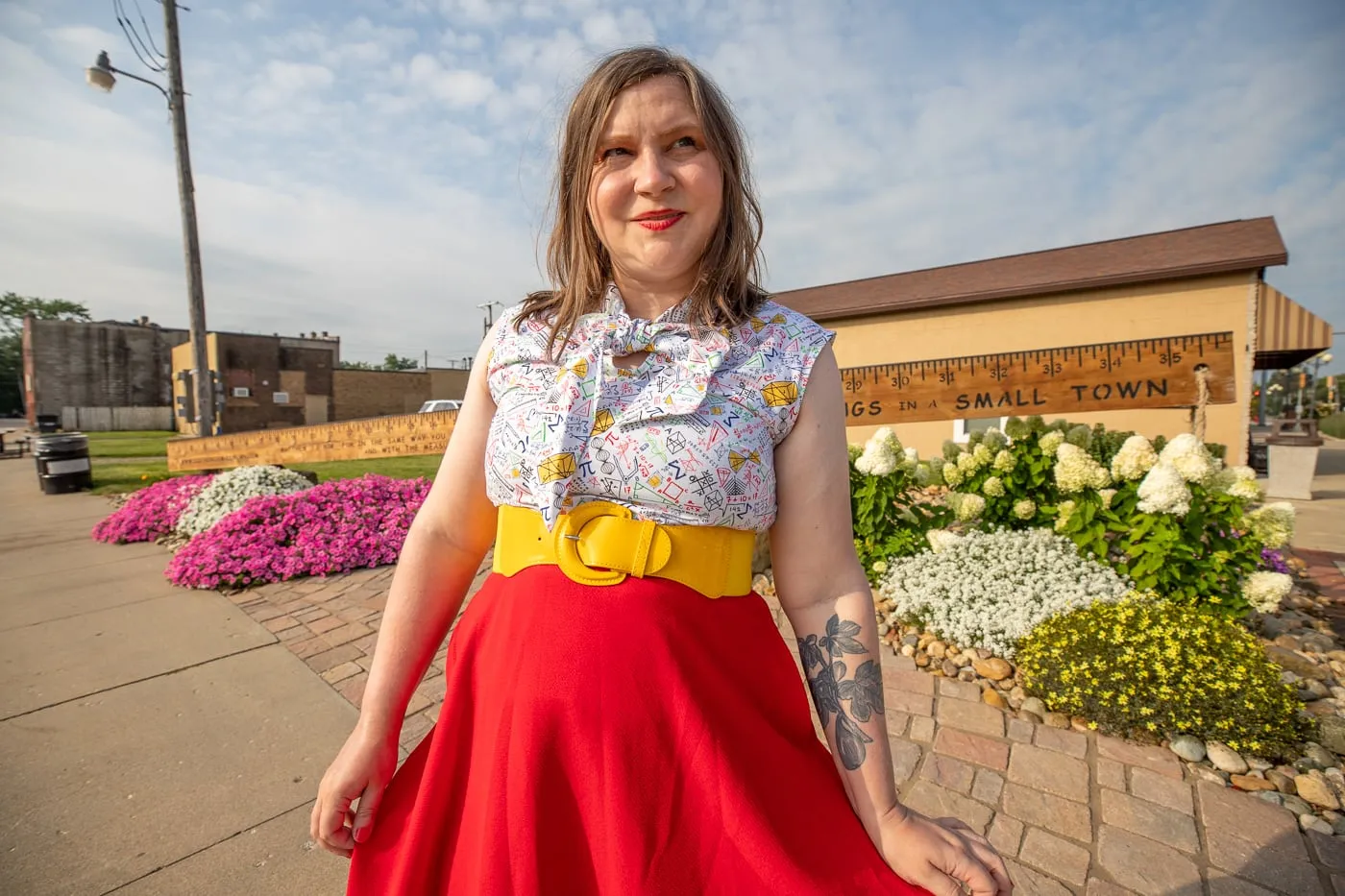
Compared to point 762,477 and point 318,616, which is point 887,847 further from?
point 318,616

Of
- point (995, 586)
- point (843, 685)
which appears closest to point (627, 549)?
point (843, 685)

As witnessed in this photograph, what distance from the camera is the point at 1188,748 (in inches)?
100.0

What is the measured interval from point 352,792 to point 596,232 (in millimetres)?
1137

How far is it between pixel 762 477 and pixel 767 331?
0.29 m

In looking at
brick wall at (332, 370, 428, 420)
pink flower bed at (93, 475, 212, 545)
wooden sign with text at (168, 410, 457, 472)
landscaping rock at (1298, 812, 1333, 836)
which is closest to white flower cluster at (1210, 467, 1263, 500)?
landscaping rock at (1298, 812, 1333, 836)

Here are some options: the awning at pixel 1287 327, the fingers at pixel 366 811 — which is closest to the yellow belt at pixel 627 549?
the fingers at pixel 366 811

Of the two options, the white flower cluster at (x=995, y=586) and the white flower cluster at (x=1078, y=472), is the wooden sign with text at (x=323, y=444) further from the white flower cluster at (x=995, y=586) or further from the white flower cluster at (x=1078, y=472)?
the white flower cluster at (x=1078, y=472)

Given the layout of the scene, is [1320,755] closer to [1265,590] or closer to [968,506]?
[1265,590]

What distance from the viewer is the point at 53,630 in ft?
13.8

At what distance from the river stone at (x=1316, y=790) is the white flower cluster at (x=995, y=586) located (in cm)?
116

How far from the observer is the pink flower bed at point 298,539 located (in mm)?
5223

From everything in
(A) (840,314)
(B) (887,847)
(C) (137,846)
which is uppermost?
(A) (840,314)

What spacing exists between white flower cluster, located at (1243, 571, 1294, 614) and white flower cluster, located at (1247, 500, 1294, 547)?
0.18 meters

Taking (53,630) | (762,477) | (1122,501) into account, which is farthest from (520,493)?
(53,630)
